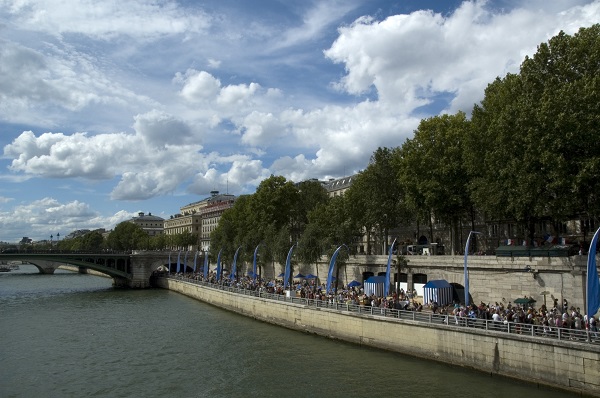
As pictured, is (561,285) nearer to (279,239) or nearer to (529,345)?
(529,345)

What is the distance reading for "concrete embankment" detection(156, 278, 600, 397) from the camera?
2211 centimetres

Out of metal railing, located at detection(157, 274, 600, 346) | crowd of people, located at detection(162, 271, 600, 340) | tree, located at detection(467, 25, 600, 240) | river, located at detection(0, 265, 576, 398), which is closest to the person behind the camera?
metal railing, located at detection(157, 274, 600, 346)

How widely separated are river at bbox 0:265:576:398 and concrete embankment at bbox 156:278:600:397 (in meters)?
0.60

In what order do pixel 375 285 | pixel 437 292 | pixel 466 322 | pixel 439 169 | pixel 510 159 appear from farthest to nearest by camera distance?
pixel 439 169 < pixel 375 285 < pixel 437 292 < pixel 510 159 < pixel 466 322

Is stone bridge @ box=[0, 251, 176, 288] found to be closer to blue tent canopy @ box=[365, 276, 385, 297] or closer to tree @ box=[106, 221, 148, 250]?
blue tent canopy @ box=[365, 276, 385, 297]

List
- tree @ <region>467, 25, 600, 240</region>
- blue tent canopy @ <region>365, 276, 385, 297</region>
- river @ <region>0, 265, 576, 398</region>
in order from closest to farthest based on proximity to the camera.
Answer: river @ <region>0, 265, 576, 398</region> → tree @ <region>467, 25, 600, 240</region> → blue tent canopy @ <region>365, 276, 385, 297</region>

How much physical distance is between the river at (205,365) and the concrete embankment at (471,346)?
0.60 metres

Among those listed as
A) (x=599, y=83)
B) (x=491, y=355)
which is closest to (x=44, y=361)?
(x=491, y=355)

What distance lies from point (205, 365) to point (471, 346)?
50.7ft

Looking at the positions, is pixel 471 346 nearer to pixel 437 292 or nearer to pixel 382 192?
pixel 437 292

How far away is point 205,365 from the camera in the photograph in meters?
30.4

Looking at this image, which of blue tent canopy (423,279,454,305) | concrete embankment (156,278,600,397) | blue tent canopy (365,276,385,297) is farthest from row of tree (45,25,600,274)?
concrete embankment (156,278,600,397)

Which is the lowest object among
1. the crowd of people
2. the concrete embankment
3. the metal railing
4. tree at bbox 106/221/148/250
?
the concrete embankment

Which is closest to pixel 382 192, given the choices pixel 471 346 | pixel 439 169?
pixel 439 169
